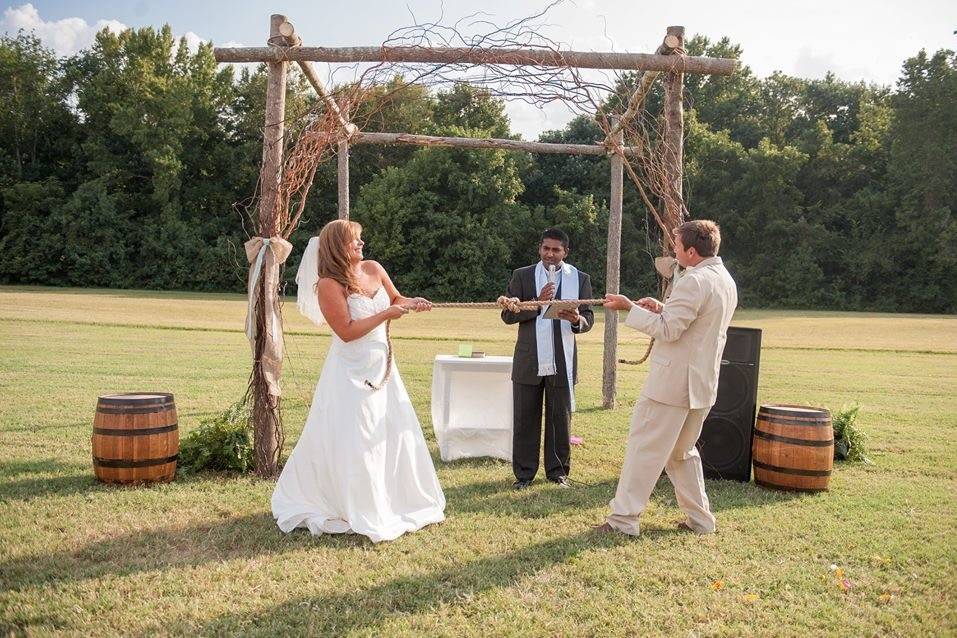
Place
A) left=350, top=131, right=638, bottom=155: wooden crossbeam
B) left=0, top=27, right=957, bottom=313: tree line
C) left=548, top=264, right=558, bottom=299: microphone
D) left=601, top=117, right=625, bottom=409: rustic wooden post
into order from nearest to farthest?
left=548, top=264, right=558, bottom=299: microphone, left=350, top=131, right=638, bottom=155: wooden crossbeam, left=601, top=117, right=625, bottom=409: rustic wooden post, left=0, top=27, right=957, bottom=313: tree line

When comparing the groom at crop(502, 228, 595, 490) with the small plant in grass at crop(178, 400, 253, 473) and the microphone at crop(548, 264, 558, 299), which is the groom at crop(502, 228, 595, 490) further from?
the small plant in grass at crop(178, 400, 253, 473)

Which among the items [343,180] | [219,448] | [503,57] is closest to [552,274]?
[503,57]

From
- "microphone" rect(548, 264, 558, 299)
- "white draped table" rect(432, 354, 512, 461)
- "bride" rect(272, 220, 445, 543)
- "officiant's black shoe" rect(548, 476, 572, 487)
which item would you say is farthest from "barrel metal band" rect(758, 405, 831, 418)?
"bride" rect(272, 220, 445, 543)

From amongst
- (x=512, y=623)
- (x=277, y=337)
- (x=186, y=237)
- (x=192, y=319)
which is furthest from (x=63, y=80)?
(x=512, y=623)

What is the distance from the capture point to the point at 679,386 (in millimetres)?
5055

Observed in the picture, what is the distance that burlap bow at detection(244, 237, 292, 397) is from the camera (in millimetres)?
6414

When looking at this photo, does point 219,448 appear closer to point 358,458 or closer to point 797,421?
point 358,458

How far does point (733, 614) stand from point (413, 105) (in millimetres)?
36872

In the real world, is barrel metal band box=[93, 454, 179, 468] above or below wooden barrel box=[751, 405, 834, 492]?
below

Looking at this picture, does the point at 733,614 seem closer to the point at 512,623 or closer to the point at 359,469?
the point at 512,623

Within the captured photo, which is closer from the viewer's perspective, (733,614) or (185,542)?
(733,614)

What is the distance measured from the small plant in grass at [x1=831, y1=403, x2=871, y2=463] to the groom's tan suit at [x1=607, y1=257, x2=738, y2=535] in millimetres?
3155

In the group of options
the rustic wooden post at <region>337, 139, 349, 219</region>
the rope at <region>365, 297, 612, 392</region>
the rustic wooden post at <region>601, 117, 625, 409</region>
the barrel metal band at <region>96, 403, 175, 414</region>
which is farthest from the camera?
the rustic wooden post at <region>601, 117, 625, 409</region>

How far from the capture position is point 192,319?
73.2 ft
